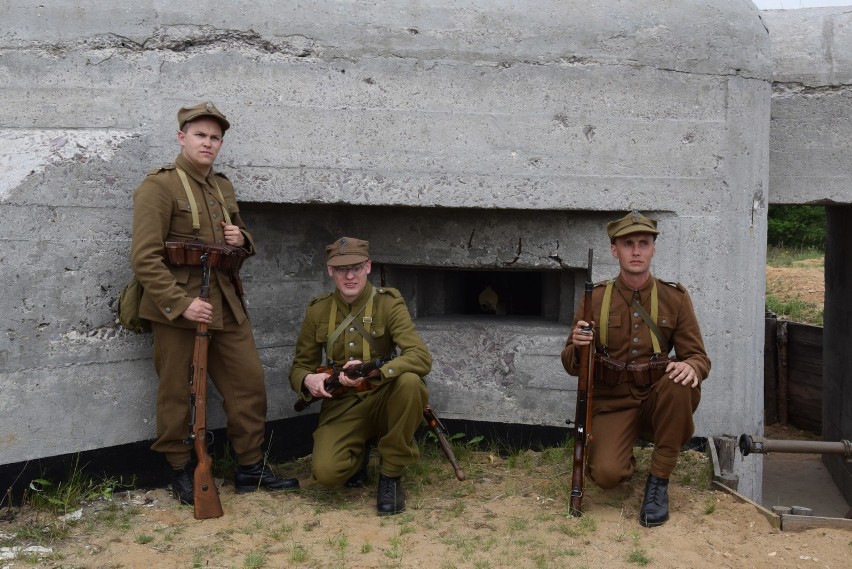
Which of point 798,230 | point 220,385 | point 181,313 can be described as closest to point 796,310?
point 798,230

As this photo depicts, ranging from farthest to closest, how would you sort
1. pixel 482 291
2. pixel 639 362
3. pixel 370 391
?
pixel 482 291 → pixel 370 391 → pixel 639 362

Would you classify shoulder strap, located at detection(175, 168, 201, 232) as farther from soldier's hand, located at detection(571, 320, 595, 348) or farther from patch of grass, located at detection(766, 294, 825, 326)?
patch of grass, located at detection(766, 294, 825, 326)

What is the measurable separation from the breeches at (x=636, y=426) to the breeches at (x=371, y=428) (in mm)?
795

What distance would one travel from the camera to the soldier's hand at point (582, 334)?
3.99 m

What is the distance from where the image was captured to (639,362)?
4.13 meters

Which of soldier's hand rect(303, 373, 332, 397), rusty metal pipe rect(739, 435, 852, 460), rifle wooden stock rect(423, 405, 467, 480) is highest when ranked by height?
soldier's hand rect(303, 373, 332, 397)

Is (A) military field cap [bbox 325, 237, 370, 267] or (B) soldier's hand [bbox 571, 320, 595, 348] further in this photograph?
(A) military field cap [bbox 325, 237, 370, 267]

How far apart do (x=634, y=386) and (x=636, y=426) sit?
18 cm

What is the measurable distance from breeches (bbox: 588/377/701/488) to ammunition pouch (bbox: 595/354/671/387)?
46 millimetres

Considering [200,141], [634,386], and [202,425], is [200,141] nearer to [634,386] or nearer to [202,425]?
[202,425]

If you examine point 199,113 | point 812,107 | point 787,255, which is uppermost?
point 787,255

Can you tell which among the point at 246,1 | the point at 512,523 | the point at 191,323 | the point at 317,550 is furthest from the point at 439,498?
the point at 246,1

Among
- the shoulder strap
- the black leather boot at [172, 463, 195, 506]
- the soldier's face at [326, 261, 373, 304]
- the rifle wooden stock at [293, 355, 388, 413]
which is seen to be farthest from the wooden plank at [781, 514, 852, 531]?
the shoulder strap

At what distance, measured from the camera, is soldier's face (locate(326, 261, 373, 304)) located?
428 cm
